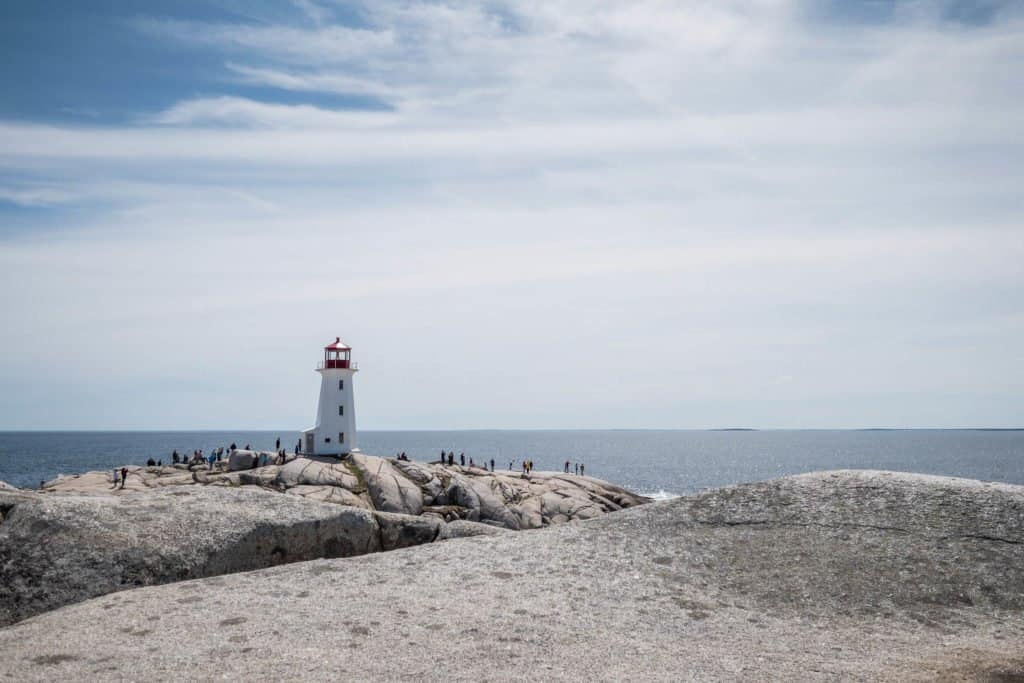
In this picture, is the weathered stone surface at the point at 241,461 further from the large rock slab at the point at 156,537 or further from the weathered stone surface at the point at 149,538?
the weathered stone surface at the point at 149,538

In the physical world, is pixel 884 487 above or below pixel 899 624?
above

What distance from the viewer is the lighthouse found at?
66.1m

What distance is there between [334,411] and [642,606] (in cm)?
5643

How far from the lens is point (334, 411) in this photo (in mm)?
66688

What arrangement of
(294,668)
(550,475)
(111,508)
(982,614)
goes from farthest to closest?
(550,475)
(111,508)
(982,614)
(294,668)

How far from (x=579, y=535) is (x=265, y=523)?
683 cm

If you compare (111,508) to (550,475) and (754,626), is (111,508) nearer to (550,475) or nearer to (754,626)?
(754,626)

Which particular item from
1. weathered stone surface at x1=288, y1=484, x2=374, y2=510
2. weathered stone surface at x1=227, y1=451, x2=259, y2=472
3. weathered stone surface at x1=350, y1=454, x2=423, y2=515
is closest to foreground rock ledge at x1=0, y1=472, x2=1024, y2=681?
weathered stone surface at x1=288, y1=484, x2=374, y2=510

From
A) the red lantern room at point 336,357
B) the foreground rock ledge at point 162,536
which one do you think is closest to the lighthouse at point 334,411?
the red lantern room at point 336,357

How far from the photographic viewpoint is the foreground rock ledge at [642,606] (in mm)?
10844

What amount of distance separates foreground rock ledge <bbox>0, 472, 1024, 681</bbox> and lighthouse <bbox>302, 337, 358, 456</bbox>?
51912 mm

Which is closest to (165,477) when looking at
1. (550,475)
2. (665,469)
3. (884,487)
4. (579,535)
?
(550,475)

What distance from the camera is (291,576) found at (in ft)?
47.6

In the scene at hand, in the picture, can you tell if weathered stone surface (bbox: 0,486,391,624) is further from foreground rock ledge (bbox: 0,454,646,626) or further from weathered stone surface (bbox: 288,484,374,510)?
weathered stone surface (bbox: 288,484,374,510)
